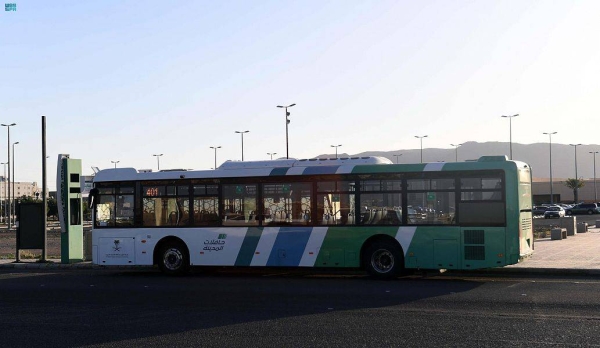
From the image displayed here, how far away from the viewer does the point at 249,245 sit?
1923 centimetres

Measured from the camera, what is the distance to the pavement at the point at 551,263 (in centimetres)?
1881

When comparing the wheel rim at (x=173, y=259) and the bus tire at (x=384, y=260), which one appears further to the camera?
the wheel rim at (x=173, y=259)

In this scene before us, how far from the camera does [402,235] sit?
1784cm

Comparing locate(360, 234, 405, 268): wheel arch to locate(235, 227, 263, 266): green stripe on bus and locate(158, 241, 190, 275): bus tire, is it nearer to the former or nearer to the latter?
locate(235, 227, 263, 266): green stripe on bus

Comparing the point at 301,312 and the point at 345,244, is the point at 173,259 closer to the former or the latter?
the point at 345,244

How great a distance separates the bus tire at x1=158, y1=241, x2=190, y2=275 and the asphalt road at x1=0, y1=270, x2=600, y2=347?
1.36m

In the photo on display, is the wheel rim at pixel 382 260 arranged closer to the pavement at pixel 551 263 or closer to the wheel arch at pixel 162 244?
the pavement at pixel 551 263

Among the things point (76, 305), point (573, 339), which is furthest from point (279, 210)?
point (573, 339)

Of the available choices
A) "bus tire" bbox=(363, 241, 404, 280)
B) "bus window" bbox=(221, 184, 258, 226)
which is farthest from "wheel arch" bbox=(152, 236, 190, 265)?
"bus tire" bbox=(363, 241, 404, 280)

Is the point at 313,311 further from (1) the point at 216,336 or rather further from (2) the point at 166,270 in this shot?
(2) the point at 166,270

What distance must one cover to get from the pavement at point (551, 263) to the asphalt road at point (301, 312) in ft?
4.93

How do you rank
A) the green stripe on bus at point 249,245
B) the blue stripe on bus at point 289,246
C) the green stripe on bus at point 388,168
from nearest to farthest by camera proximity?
the green stripe on bus at point 388,168, the blue stripe on bus at point 289,246, the green stripe on bus at point 249,245

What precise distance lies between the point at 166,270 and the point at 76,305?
243 inches

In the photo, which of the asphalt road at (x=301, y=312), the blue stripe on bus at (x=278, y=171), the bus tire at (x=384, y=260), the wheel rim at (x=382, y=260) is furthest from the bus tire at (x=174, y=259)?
the wheel rim at (x=382, y=260)
